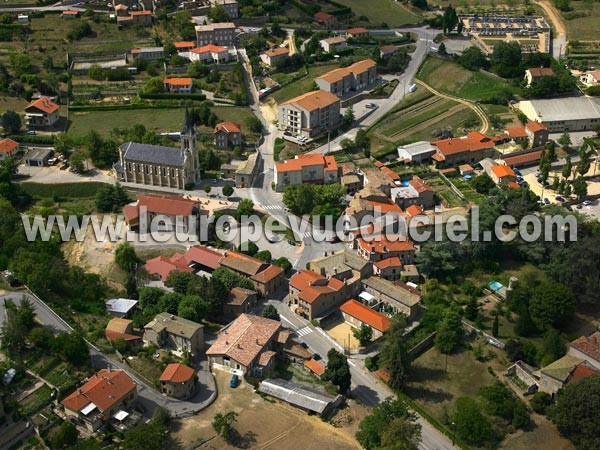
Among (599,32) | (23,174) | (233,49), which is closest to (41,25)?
(233,49)

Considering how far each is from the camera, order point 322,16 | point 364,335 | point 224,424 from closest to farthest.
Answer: point 224,424, point 364,335, point 322,16

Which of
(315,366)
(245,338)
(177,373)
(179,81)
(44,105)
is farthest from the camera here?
(179,81)

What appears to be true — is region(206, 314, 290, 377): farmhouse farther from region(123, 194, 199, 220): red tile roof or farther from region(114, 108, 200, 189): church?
region(114, 108, 200, 189): church

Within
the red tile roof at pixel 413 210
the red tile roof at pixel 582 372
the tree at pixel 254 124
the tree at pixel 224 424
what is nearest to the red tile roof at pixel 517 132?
the red tile roof at pixel 413 210

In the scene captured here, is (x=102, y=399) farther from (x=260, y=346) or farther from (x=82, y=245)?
(x=82, y=245)

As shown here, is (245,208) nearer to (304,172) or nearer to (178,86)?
(304,172)

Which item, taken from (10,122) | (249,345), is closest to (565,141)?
(249,345)

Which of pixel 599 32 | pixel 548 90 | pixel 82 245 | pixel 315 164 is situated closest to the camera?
pixel 82 245
